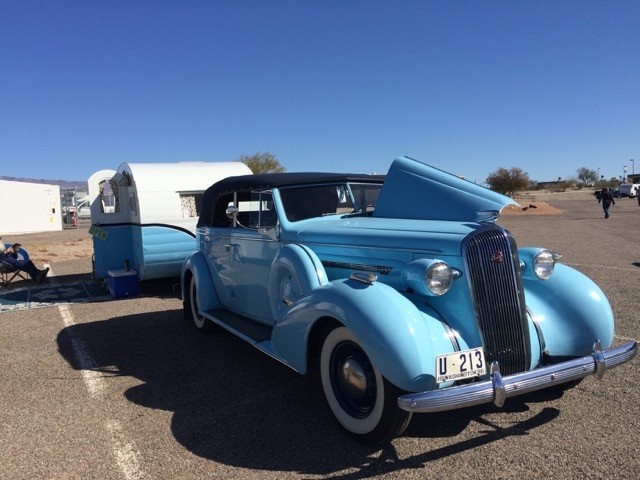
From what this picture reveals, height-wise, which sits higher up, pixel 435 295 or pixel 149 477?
pixel 435 295

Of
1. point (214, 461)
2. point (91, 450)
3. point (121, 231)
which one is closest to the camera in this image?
point (214, 461)

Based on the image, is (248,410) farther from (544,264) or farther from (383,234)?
(544,264)

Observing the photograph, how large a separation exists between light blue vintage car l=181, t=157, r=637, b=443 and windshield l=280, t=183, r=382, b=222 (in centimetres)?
1

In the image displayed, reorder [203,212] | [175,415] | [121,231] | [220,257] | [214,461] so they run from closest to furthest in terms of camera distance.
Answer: [214,461] → [175,415] → [220,257] → [203,212] → [121,231]

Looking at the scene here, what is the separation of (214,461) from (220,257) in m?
3.02

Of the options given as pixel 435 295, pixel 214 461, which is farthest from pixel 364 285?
pixel 214 461

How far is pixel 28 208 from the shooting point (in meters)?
30.7

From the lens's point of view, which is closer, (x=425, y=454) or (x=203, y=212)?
(x=425, y=454)

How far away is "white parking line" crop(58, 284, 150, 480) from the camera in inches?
125

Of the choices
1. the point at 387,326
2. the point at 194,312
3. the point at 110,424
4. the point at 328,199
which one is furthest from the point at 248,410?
the point at 194,312

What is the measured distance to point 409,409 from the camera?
2.79m

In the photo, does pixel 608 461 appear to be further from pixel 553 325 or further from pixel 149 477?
pixel 149 477

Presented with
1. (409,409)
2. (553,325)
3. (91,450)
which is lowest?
(91,450)

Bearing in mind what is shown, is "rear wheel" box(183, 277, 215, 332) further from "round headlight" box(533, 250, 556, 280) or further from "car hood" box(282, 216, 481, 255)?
"round headlight" box(533, 250, 556, 280)
